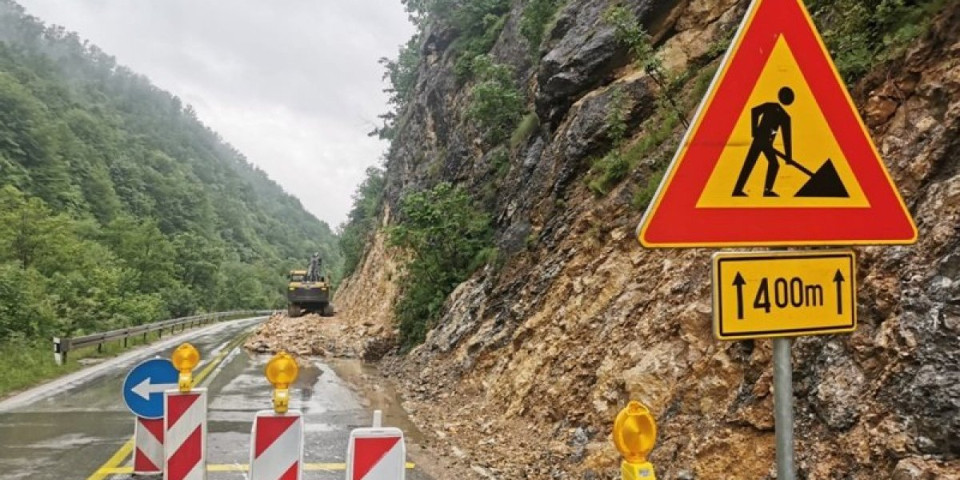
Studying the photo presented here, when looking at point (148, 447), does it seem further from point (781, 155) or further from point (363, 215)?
point (363, 215)

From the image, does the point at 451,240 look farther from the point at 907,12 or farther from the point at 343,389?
the point at 907,12

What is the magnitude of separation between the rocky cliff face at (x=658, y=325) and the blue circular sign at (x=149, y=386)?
366 cm

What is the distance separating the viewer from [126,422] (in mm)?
9742

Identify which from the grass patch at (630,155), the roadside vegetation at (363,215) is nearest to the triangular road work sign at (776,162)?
the grass patch at (630,155)

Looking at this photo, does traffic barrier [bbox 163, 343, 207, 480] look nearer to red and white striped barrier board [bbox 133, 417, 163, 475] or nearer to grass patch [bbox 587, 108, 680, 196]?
red and white striped barrier board [bbox 133, 417, 163, 475]

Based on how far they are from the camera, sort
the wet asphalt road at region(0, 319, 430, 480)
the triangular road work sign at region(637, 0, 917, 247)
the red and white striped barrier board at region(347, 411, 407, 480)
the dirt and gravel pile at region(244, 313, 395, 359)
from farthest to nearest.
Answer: the dirt and gravel pile at region(244, 313, 395, 359)
the wet asphalt road at region(0, 319, 430, 480)
the red and white striped barrier board at region(347, 411, 407, 480)
the triangular road work sign at region(637, 0, 917, 247)

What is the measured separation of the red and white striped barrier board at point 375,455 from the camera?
151 inches

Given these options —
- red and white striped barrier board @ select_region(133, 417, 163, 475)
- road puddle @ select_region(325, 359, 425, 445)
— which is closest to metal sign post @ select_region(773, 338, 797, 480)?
red and white striped barrier board @ select_region(133, 417, 163, 475)

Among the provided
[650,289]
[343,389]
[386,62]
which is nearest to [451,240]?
[343,389]

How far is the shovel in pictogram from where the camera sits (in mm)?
2170

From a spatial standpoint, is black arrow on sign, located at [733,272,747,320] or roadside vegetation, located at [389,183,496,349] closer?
black arrow on sign, located at [733,272,747,320]

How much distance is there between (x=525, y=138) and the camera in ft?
57.2

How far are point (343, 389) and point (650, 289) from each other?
804 centimetres

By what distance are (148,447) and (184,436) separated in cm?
75
